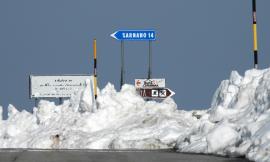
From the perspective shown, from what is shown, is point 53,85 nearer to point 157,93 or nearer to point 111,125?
point 157,93

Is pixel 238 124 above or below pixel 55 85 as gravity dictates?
below

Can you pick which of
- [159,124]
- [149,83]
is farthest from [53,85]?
[159,124]

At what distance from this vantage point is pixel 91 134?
27188mm

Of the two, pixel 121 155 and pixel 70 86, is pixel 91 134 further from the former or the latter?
pixel 70 86

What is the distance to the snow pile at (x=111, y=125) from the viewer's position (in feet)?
75.9

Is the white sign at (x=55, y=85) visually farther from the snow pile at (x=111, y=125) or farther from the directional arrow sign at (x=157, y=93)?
the snow pile at (x=111, y=125)

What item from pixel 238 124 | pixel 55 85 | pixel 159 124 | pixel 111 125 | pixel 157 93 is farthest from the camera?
pixel 55 85

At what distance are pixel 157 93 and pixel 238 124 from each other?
20.2m

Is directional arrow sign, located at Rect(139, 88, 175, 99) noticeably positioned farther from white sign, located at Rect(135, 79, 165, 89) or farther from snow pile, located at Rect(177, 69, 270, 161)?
snow pile, located at Rect(177, 69, 270, 161)

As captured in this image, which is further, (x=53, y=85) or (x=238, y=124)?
(x=53, y=85)

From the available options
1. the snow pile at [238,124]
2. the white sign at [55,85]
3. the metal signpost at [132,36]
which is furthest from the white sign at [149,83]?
the white sign at [55,85]

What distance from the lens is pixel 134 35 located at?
42.3 metres

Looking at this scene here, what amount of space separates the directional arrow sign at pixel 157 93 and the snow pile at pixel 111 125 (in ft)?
9.12

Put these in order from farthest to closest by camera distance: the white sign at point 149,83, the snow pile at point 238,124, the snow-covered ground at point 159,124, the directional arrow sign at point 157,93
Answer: the white sign at point 149,83 < the directional arrow sign at point 157,93 < the snow-covered ground at point 159,124 < the snow pile at point 238,124
